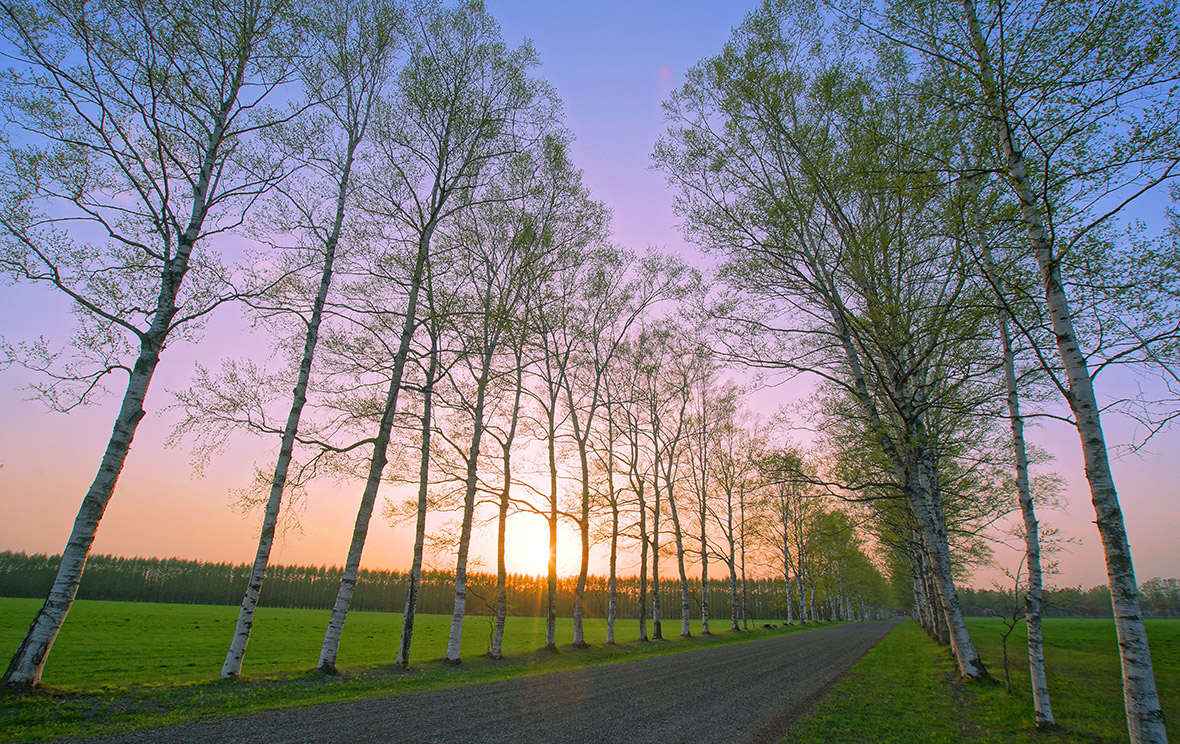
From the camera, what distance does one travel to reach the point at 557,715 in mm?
8406

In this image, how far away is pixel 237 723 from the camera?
6938 mm

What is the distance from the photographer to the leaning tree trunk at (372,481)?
11.5 metres

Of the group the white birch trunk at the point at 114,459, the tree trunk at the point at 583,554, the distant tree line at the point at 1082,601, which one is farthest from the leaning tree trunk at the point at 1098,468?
the tree trunk at the point at 583,554

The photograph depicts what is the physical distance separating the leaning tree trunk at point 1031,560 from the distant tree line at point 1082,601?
1.51 ft

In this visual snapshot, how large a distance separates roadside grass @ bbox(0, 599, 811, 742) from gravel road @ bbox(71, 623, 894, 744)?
41.2 inches

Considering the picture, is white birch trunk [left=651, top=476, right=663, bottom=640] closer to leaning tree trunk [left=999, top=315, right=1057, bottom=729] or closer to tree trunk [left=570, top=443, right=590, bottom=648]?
tree trunk [left=570, top=443, right=590, bottom=648]

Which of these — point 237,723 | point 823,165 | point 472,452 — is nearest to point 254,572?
point 237,723

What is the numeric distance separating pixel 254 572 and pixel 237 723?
434 cm

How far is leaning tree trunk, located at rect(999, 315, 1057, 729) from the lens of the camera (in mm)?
8195

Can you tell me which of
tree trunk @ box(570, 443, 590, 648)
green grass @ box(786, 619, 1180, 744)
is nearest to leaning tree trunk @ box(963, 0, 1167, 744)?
green grass @ box(786, 619, 1180, 744)

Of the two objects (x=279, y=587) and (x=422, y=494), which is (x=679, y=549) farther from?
(x=279, y=587)

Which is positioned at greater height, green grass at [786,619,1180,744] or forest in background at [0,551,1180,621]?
green grass at [786,619,1180,744]

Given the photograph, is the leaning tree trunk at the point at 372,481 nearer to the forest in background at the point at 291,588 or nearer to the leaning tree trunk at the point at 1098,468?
the leaning tree trunk at the point at 1098,468

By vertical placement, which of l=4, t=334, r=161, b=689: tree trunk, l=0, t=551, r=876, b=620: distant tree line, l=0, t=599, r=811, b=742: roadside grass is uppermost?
l=4, t=334, r=161, b=689: tree trunk
